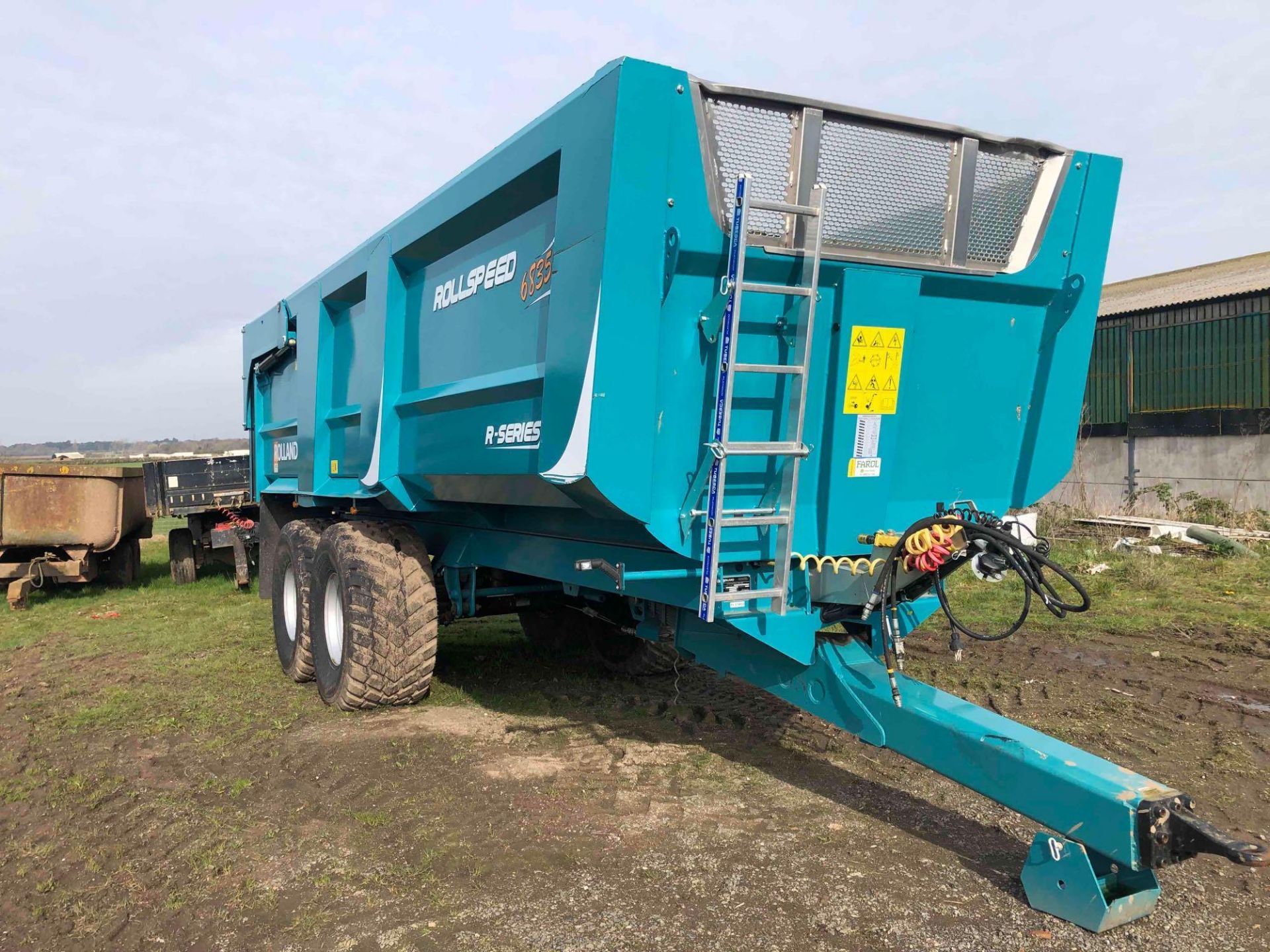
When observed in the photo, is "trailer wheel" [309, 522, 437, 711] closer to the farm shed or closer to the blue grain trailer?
the blue grain trailer

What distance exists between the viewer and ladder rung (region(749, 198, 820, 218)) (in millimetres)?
3158

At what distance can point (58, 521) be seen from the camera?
10.3 metres

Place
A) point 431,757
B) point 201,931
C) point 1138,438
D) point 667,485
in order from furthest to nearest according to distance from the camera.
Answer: point 1138,438, point 431,757, point 667,485, point 201,931

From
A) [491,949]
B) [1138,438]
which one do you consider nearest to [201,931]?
[491,949]

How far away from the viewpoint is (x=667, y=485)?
3408 millimetres

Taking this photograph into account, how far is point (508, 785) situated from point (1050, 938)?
7.55 feet

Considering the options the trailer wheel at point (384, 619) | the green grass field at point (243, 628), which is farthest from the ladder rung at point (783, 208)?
the green grass field at point (243, 628)

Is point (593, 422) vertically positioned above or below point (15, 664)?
above

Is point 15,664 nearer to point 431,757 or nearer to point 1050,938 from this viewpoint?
point 431,757

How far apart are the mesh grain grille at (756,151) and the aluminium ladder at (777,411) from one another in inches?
2.5

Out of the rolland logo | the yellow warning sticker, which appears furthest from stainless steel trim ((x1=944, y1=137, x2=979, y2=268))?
the rolland logo

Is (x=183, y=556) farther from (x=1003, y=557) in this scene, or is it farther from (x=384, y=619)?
(x=1003, y=557)

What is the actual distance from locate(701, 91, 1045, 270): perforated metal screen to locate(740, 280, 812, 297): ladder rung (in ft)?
0.53

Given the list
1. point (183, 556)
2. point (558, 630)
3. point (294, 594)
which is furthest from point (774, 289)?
point (183, 556)
